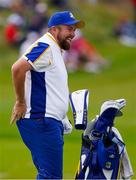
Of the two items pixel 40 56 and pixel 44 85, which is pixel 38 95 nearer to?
pixel 44 85

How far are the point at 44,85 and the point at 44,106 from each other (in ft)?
0.73

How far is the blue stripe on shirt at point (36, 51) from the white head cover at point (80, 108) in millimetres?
701

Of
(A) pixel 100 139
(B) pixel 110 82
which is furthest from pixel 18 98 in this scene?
(B) pixel 110 82

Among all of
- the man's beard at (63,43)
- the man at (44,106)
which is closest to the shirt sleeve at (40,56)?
the man at (44,106)

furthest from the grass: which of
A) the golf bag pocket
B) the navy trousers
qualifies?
the golf bag pocket

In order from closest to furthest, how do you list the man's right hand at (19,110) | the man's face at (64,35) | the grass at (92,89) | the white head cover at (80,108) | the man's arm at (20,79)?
the man's arm at (20,79) → the man's right hand at (19,110) → the white head cover at (80,108) → the man's face at (64,35) → the grass at (92,89)

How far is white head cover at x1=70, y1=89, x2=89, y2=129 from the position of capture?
1005cm

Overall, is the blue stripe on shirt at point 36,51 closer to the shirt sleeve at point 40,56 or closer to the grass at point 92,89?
the shirt sleeve at point 40,56

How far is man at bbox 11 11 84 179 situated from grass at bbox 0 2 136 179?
3105 millimetres

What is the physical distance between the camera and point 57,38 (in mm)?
10156

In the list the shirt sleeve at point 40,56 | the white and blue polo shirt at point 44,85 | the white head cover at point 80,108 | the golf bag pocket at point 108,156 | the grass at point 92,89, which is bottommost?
the grass at point 92,89

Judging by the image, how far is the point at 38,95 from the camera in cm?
991

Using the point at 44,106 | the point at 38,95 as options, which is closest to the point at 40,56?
the point at 38,95

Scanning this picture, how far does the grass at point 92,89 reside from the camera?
14.6 meters
